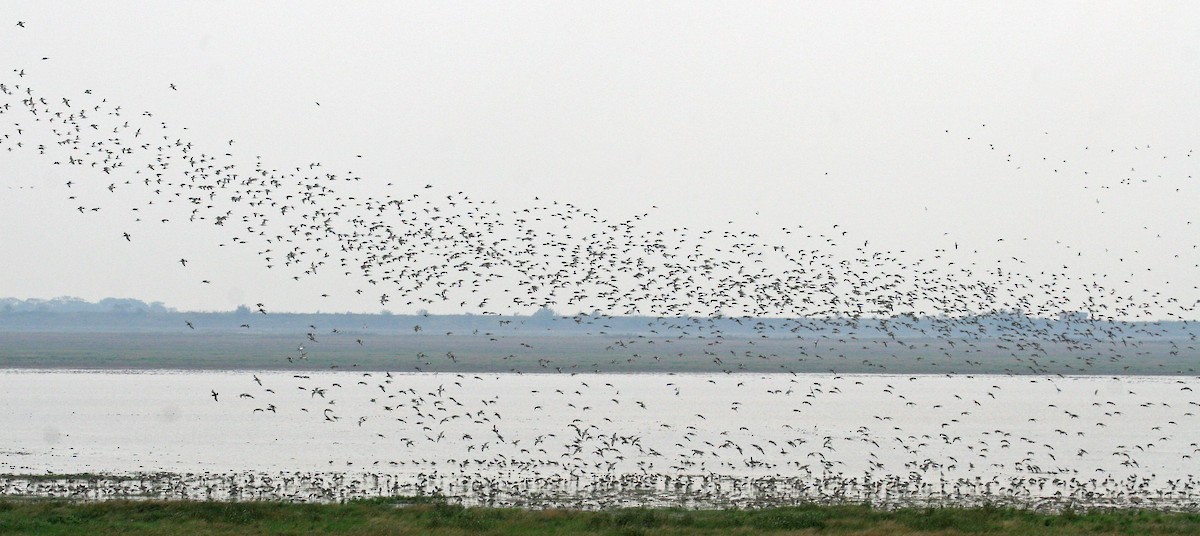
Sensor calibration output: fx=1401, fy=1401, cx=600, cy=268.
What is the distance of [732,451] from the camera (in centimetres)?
4438

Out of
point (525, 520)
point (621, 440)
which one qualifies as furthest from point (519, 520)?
point (621, 440)

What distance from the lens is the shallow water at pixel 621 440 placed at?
117ft

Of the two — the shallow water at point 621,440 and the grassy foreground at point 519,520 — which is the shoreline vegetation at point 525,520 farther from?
the shallow water at point 621,440

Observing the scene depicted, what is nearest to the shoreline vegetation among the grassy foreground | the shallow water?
the grassy foreground

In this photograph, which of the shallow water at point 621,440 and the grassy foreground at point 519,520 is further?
the shallow water at point 621,440

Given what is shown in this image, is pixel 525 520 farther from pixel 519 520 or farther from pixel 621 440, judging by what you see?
pixel 621 440

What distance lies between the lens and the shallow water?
1407 inches

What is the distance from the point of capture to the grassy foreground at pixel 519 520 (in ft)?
89.3

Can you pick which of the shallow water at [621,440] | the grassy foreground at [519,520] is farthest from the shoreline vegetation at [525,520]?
A: the shallow water at [621,440]

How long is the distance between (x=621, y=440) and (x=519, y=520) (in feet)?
62.6

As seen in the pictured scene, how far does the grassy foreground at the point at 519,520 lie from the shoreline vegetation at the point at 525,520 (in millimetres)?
20

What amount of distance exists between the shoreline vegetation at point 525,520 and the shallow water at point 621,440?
3251mm

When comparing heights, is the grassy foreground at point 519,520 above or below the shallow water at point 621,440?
below

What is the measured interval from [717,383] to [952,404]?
17639 mm
